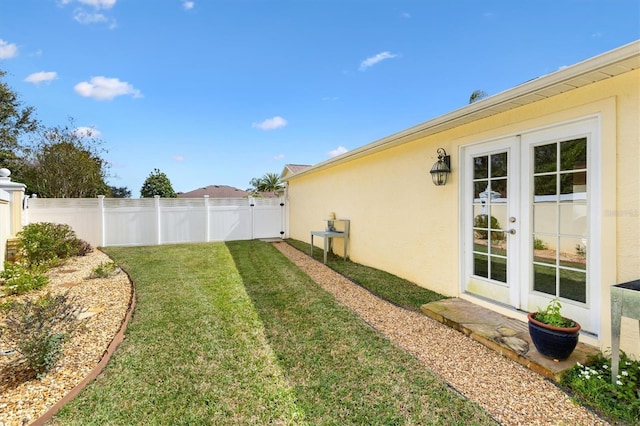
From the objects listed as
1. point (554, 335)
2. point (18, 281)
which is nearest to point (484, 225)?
point (554, 335)

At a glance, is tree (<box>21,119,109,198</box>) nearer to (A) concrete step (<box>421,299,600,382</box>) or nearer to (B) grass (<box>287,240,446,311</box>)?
(B) grass (<box>287,240,446,311</box>)

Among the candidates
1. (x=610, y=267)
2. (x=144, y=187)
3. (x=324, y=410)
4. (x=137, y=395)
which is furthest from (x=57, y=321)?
(x=144, y=187)

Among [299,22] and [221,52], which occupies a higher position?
[299,22]

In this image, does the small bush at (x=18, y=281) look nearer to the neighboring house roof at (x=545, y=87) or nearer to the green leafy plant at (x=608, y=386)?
the neighboring house roof at (x=545, y=87)

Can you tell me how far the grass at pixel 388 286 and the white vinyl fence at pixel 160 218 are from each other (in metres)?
5.80

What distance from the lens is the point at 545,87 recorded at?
290cm

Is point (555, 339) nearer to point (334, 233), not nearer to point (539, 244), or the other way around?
point (539, 244)

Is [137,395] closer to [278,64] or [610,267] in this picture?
[610,267]

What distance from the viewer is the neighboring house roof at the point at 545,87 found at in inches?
93.2

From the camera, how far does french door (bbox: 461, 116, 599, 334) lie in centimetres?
296

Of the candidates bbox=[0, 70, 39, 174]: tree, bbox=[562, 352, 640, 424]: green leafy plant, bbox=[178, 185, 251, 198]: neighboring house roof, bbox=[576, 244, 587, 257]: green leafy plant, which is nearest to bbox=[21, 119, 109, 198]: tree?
bbox=[0, 70, 39, 174]: tree

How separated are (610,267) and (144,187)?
1411 inches

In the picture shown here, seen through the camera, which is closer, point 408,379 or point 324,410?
point 324,410

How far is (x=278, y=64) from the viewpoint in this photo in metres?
9.84
